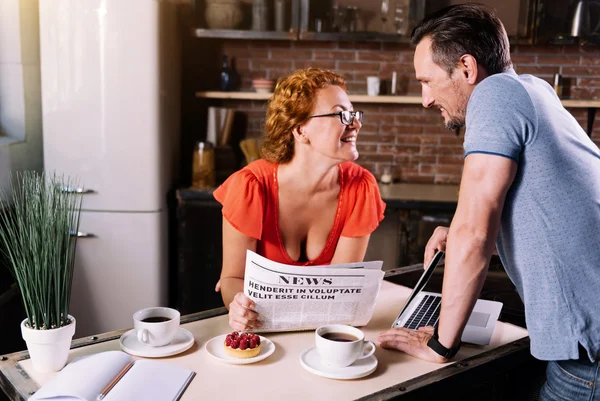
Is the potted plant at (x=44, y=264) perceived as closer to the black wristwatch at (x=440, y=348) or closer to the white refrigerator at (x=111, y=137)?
the black wristwatch at (x=440, y=348)

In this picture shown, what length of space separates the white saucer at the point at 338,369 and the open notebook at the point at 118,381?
248 millimetres

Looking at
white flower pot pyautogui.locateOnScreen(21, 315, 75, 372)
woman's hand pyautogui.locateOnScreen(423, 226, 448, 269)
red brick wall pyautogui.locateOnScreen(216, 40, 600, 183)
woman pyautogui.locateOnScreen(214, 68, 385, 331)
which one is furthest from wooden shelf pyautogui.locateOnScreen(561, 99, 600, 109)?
white flower pot pyautogui.locateOnScreen(21, 315, 75, 372)

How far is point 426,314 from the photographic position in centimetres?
172

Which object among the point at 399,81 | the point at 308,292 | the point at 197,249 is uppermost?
the point at 399,81

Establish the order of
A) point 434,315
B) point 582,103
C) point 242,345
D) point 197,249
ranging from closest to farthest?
point 242,345 < point 434,315 < point 197,249 < point 582,103

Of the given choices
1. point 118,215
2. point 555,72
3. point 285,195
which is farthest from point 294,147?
point 555,72

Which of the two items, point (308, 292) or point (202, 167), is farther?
point (202, 167)

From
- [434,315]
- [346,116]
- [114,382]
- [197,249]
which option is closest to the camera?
[114,382]

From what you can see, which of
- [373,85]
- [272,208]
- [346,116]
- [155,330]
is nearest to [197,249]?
[373,85]

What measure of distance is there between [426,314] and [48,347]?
925 mm

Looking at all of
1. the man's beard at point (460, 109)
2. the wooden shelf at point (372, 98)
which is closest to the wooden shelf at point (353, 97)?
the wooden shelf at point (372, 98)

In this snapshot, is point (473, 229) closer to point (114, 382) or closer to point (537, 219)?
point (537, 219)

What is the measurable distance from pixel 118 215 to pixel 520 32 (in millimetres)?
2521

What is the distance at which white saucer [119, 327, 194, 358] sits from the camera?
145cm
